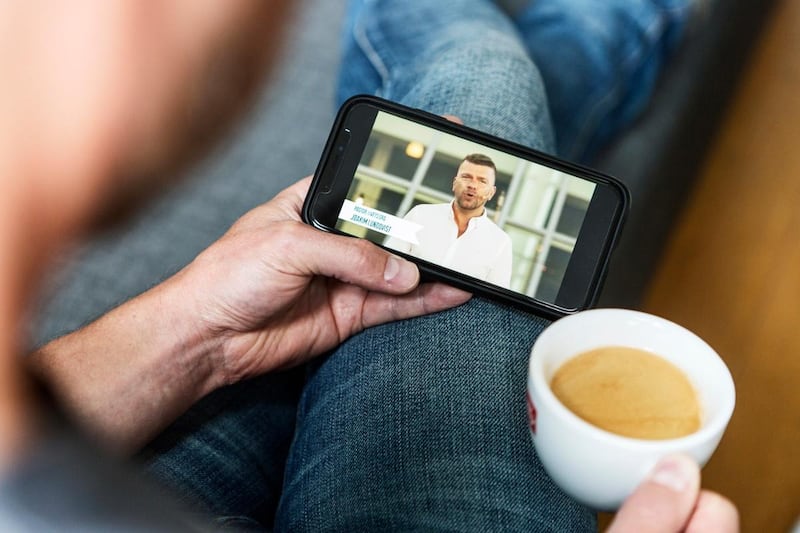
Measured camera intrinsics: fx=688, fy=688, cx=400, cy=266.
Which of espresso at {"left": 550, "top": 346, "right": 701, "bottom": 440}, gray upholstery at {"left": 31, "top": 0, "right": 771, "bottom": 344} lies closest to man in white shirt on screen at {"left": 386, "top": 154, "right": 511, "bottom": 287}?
espresso at {"left": 550, "top": 346, "right": 701, "bottom": 440}

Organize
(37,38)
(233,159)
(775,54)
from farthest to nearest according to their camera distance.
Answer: (775,54) → (233,159) → (37,38)

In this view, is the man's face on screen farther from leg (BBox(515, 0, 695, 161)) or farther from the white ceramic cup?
leg (BBox(515, 0, 695, 161))

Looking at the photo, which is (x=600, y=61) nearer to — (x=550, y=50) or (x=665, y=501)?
(x=550, y=50)

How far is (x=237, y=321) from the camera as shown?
0.48 m

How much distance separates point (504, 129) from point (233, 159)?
262 millimetres

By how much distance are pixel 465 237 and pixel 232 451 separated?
222mm

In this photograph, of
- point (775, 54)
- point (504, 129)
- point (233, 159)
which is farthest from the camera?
point (775, 54)

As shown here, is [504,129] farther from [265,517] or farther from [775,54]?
[775,54]

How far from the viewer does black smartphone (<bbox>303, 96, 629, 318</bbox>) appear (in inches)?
Answer: 18.3

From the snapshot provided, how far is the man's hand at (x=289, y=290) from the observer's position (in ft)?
1.50

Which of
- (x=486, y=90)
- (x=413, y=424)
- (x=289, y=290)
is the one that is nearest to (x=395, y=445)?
(x=413, y=424)

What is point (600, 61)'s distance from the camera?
71cm

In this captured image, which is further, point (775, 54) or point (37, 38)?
point (775, 54)

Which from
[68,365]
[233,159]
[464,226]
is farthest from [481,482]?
[233,159]
